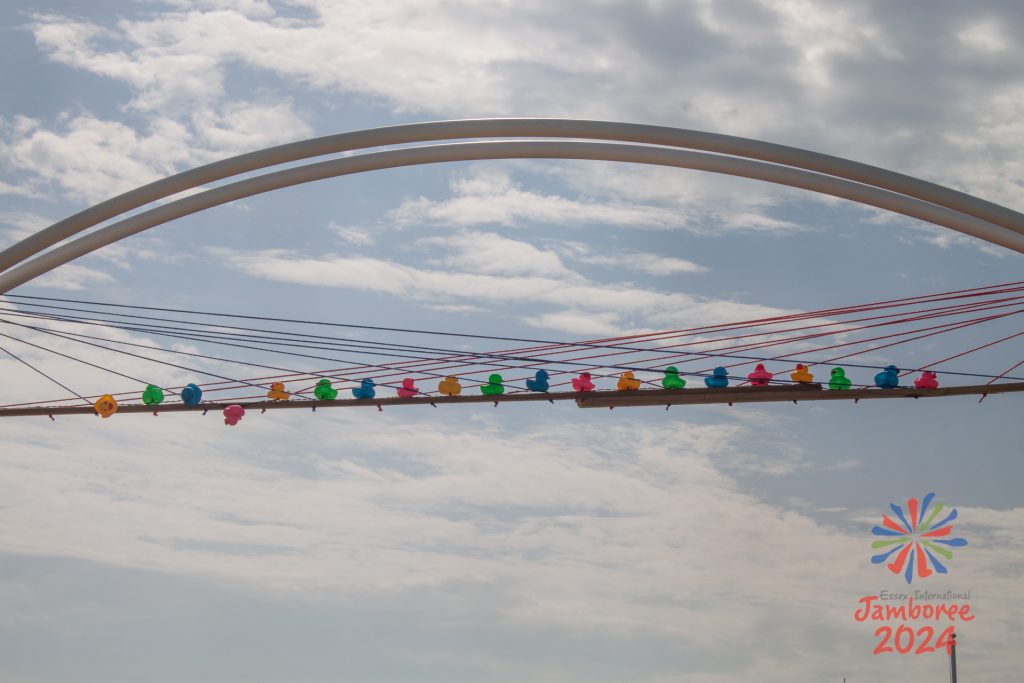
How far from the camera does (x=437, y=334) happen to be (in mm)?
23156

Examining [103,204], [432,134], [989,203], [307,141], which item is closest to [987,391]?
[989,203]

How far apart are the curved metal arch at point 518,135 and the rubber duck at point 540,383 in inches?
169

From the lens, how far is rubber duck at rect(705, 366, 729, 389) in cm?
2031

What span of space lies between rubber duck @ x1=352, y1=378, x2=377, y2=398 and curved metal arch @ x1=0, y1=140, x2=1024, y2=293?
384cm

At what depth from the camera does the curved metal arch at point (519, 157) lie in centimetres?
1756

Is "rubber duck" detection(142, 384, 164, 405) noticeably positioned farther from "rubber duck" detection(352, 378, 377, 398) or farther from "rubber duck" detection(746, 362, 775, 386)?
"rubber duck" detection(746, 362, 775, 386)

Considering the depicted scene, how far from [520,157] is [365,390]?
5.39 metres

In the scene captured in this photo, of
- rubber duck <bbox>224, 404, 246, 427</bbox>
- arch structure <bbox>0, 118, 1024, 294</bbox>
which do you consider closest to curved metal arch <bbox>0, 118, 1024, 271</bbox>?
arch structure <bbox>0, 118, 1024, 294</bbox>

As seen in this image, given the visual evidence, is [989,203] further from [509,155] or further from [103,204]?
[103,204]

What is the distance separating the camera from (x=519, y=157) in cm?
1955

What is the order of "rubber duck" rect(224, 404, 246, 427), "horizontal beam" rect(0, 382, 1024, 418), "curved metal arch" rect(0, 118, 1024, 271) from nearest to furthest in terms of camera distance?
"curved metal arch" rect(0, 118, 1024, 271) → "horizontal beam" rect(0, 382, 1024, 418) → "rubber duck" rect(224, 404, 246, 427)

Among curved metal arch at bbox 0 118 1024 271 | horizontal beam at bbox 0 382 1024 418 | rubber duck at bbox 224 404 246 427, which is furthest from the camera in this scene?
rubber duck at bbox 224 404 246 427

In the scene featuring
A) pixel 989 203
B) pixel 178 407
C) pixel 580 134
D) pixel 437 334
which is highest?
pixel 580 134

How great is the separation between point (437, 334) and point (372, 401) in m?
2.03
